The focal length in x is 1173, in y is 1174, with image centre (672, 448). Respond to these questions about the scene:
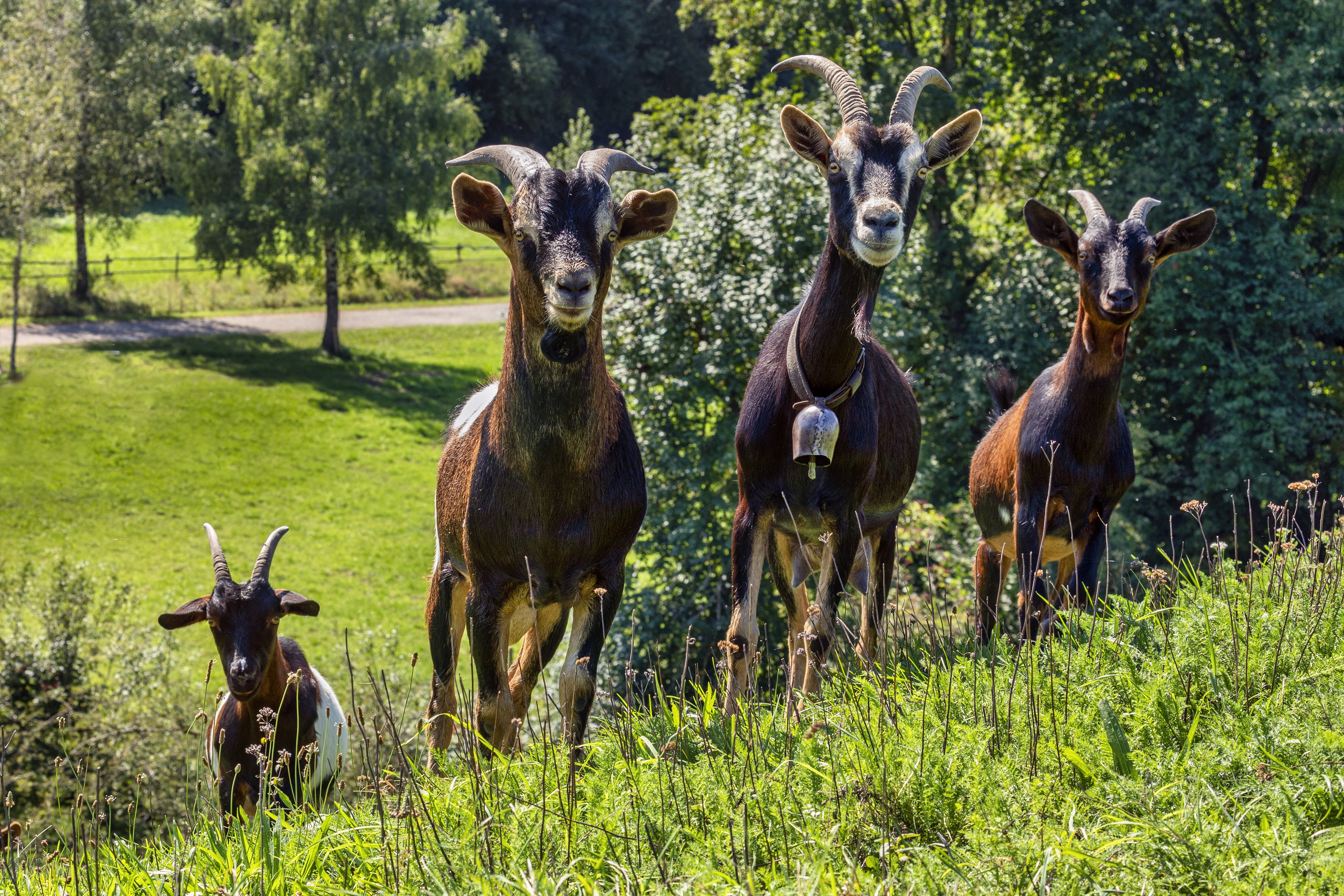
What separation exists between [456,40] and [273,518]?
18234 millimetres

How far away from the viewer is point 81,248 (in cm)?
3766

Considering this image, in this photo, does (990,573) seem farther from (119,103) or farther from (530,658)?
(119,103)

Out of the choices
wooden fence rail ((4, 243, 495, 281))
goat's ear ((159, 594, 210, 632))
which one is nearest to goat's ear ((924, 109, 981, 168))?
goat's ear ((159, 594, 210, 632))

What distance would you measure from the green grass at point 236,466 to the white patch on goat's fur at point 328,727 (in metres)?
11.1

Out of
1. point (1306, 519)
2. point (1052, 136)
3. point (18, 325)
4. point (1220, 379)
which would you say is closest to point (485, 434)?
point (1306, 519)

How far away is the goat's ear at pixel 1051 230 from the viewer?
6145 millimetres

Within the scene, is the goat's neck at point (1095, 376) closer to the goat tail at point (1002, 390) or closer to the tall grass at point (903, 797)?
the tall grass at point (903, 797)

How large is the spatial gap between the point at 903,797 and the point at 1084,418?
110 inches

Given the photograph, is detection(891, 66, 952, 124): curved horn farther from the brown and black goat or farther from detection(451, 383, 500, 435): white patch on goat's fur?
detection(451, 383, 500, 435): white patch on goat's fur

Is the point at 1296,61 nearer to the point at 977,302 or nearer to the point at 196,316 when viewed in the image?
the point at 977,302

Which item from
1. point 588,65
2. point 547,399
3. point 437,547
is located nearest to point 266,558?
point 437,547

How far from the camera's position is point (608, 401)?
522cm

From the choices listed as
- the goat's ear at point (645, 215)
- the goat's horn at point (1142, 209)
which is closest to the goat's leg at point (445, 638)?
the goat's ear at point (645, 215)

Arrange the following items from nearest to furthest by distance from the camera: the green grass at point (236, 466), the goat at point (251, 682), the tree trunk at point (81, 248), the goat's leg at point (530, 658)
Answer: the goat's leg at point (530, 658)
the goat at point (251, 682)
the green grass at point (236, 466)
the tree trunk at point (81, 248)
